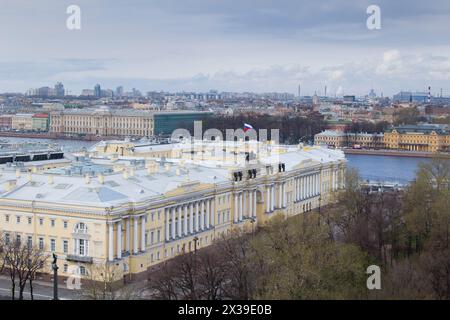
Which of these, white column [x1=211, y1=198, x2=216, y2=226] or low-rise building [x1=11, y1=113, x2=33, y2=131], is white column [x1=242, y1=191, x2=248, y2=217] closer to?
white column [x1=211, y1=198, x2=216, y2=226]

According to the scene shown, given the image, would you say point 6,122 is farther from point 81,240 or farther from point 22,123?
point 81,240

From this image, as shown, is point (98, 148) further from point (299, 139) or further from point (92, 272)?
point (299, 139)

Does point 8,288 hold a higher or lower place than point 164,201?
lower

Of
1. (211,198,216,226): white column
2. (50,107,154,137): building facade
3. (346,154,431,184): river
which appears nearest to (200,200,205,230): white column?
(211,198,216,226): white column

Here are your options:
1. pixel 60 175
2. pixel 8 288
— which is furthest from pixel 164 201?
pixel 8 288
